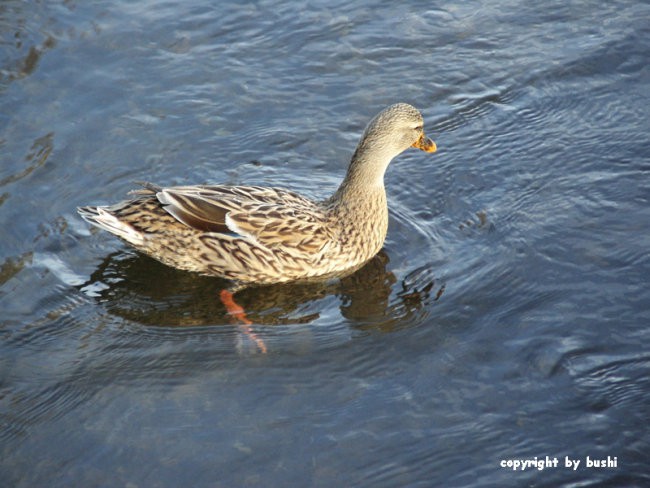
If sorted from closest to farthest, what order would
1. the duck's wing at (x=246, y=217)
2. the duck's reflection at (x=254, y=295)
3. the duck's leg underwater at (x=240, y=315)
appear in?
the duck's leg underwater at (x=240, y=315), the duck's reflection at (x=254, y=295), the duck's wing at (x=246, y=217)

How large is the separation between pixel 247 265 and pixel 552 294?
2474 mm

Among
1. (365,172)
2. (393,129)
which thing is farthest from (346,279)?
(393,129)

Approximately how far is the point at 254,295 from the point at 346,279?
0.80m

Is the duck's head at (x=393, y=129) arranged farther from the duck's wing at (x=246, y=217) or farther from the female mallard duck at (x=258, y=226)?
the duck's wing at (x=246, y=217)

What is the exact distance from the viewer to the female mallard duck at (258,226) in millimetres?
7457

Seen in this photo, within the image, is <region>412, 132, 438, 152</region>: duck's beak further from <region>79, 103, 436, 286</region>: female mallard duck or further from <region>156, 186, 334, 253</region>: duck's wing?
<region>156, 186, 334, 253</region>: duck's wing

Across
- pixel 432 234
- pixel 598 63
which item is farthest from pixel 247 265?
pixel 598 63

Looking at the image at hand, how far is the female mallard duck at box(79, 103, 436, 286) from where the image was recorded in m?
A: 7.46

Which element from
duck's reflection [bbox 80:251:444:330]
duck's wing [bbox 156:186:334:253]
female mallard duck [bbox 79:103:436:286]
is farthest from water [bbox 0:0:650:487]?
duck's wing [bbox 156:186:334:253]

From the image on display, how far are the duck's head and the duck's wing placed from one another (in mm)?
893

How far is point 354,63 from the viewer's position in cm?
1018

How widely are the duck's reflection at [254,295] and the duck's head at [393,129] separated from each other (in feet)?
3.22

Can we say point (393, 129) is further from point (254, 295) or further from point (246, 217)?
point (254, 295)

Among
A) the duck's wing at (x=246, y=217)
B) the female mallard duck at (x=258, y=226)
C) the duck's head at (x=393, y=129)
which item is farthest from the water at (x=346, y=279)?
the duck's head at (x=393, y=129)
